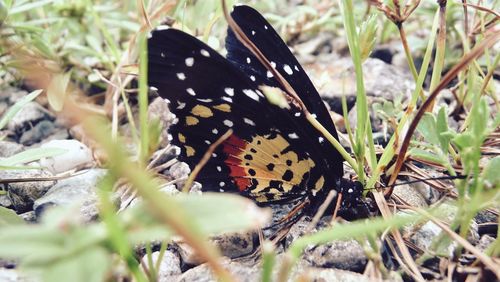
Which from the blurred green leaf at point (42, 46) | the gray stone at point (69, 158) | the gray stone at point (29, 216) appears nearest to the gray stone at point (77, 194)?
the gray stone at point (29, 216)

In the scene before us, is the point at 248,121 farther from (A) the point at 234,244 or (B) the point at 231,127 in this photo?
(A) the point at 234,244

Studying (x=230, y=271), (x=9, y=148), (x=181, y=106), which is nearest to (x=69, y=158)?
(x=9, y=148)

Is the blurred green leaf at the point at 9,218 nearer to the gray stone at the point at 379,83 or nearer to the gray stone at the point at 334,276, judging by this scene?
the gray stone at the point at 334,276

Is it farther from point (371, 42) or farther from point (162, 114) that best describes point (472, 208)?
point (162, 114)

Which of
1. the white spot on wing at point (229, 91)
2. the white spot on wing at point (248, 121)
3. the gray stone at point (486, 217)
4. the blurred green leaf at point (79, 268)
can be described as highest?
the white spot on wing at point (229, 91)

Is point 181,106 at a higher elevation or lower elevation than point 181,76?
lower

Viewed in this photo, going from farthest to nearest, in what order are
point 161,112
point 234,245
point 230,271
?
point 161,112
point 234,245
point 230,271

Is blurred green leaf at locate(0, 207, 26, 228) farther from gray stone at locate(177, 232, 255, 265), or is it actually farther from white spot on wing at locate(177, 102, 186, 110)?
white spot on wing at locate(177, 102, 186, 110)
